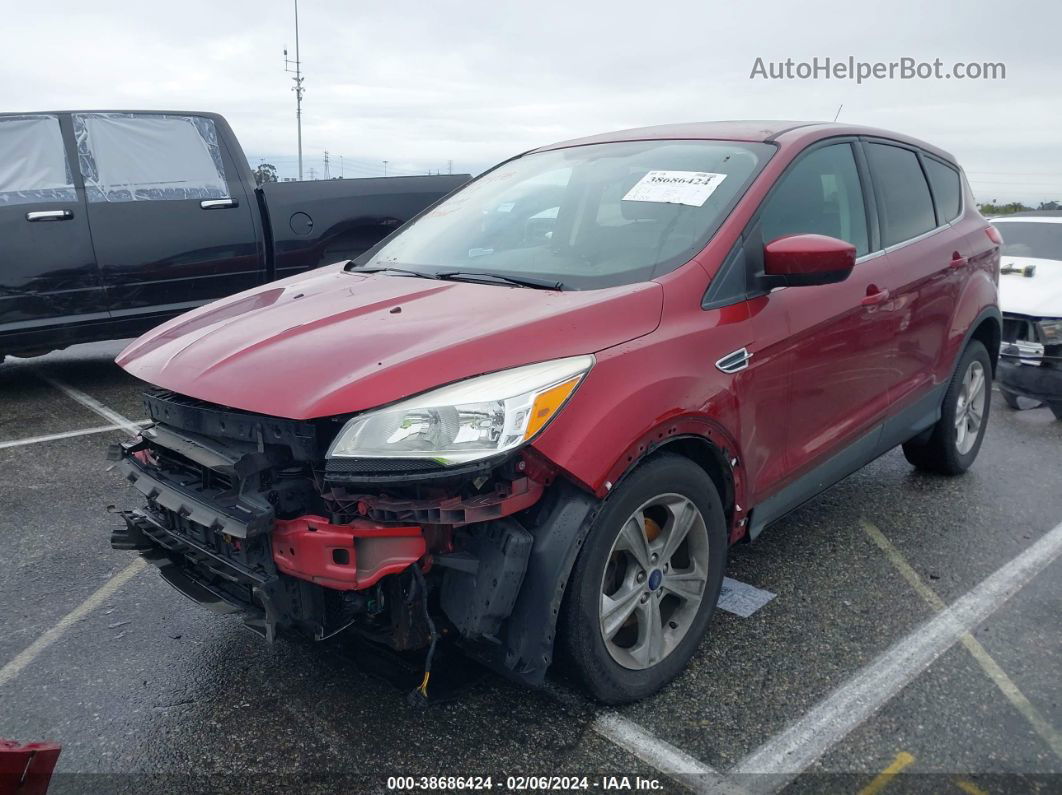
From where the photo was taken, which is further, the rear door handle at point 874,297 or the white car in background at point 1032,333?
the white car in background at point 1032,333

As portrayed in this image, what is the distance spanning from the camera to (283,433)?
225 cm

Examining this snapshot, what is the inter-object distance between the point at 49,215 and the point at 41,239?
166 mm

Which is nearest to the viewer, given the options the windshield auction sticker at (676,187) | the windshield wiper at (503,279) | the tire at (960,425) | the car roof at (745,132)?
the windshield wiper at (503,279)

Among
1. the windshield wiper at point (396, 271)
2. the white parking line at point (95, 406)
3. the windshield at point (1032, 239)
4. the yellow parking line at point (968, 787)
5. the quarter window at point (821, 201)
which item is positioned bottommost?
the white parking line at point (95, 406)

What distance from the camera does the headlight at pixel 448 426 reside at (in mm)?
2170

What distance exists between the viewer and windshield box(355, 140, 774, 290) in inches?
115

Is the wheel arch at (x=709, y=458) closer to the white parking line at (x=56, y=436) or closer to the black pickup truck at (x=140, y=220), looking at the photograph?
the white parking line at (x=56, y=436)

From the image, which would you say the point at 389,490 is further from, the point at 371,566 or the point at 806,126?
the point at 806,126

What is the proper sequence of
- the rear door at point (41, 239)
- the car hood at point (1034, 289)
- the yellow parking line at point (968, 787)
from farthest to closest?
1. the car hood at point (1034, 289)
2. the rear door at point (41, 239)
3. the yellow parking line at point (968, 787)

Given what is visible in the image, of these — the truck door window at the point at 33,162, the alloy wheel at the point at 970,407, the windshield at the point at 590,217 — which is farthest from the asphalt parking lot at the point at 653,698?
the truck door window at the point at 33,162

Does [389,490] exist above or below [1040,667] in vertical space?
above

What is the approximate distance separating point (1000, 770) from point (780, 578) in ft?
4.00

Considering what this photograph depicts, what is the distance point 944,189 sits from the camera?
4.44 m

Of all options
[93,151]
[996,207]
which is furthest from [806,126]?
[996,207]
